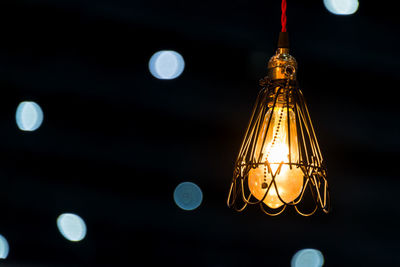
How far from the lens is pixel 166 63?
6.07 feet

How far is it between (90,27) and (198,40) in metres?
0.40

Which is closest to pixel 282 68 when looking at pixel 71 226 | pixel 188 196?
pixel 188 196

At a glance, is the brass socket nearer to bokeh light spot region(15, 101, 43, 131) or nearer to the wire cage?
the wire cage

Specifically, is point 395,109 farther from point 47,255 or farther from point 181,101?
point 47,255

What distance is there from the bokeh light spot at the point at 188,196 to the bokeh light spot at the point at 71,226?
347 mm

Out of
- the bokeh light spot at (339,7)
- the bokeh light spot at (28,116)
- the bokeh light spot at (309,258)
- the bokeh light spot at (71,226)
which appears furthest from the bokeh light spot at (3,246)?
the bokeh light spot at (339,7)

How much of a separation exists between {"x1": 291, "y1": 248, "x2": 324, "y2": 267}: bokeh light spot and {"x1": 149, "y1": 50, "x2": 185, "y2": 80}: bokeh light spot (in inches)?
30.5

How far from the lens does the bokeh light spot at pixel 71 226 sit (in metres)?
1.78

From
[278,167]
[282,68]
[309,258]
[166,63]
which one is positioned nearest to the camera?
[278,167]

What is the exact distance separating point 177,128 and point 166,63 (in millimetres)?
239

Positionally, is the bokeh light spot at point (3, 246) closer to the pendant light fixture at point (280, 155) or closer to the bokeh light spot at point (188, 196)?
the bokeh light spot at point (188, 196)

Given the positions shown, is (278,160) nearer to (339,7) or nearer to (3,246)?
(339,7)

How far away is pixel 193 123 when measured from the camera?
1852mm

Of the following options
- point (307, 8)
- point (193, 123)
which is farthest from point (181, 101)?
point (307, 8)
